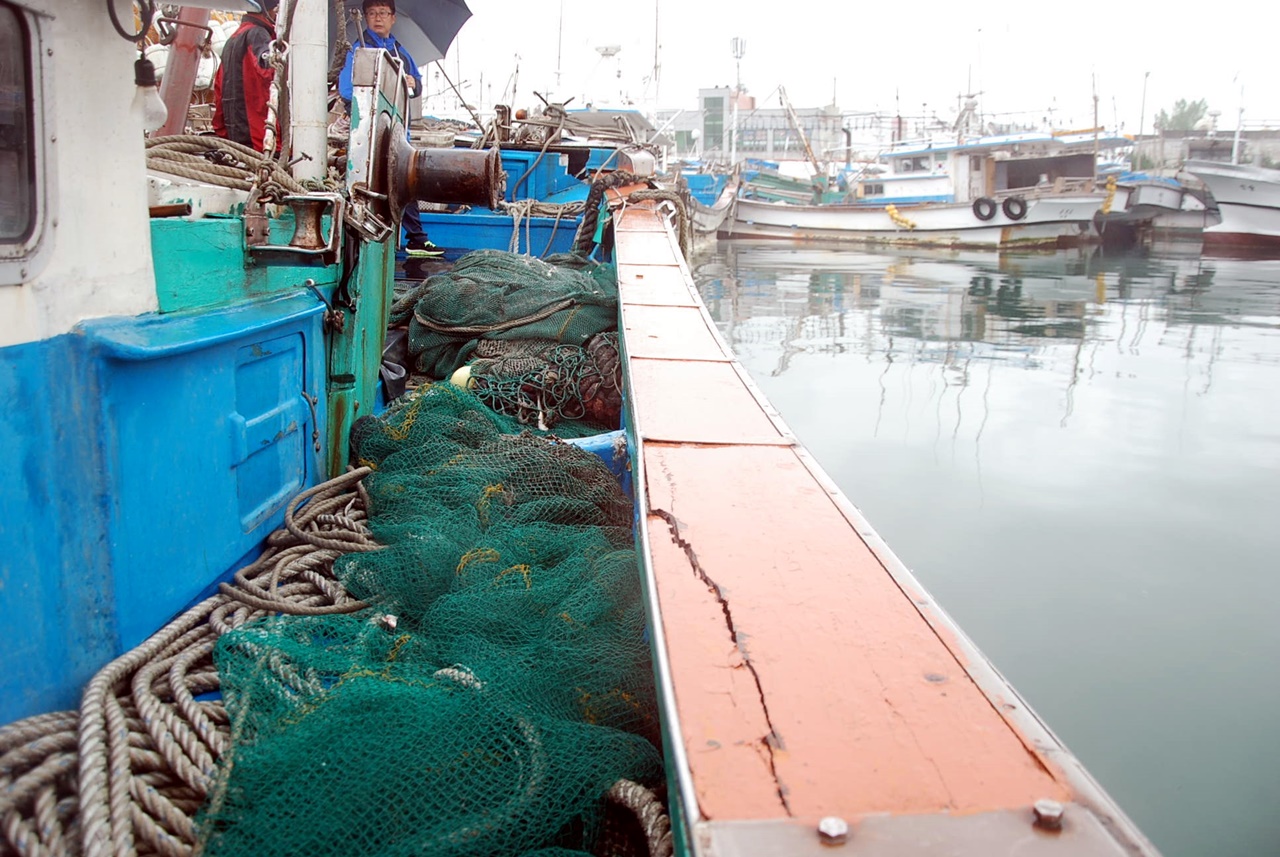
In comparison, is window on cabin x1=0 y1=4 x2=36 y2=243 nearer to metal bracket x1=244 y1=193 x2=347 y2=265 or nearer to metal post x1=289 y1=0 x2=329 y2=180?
metal bracket x1=244 y1=193 x2=347 y2=265

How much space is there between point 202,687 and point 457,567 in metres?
0.67

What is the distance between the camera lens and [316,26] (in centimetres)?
325

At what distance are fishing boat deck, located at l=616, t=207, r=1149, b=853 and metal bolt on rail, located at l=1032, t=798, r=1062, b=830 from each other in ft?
0.03

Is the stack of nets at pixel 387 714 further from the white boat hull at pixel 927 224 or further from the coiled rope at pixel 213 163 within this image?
the white boat hull at pixel 927 224

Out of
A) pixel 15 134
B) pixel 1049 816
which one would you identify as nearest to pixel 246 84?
pixel 15 134

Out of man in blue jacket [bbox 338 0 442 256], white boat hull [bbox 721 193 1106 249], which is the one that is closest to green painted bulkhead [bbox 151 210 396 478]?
man in blue jacket [bbox 338 0 442 256]

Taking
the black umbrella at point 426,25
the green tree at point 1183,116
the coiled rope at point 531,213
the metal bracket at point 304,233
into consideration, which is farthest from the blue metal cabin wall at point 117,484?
the green tree at point 1183,116

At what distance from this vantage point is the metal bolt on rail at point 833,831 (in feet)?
3.59

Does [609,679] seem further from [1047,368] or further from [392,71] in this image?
[1047,368]

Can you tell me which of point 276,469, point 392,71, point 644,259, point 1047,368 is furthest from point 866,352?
point 276,469

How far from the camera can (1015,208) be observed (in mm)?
25375

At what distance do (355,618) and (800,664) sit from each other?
133 cm

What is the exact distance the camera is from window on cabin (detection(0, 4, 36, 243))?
1.60 meters

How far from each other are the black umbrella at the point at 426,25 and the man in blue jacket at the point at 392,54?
6.50ft
